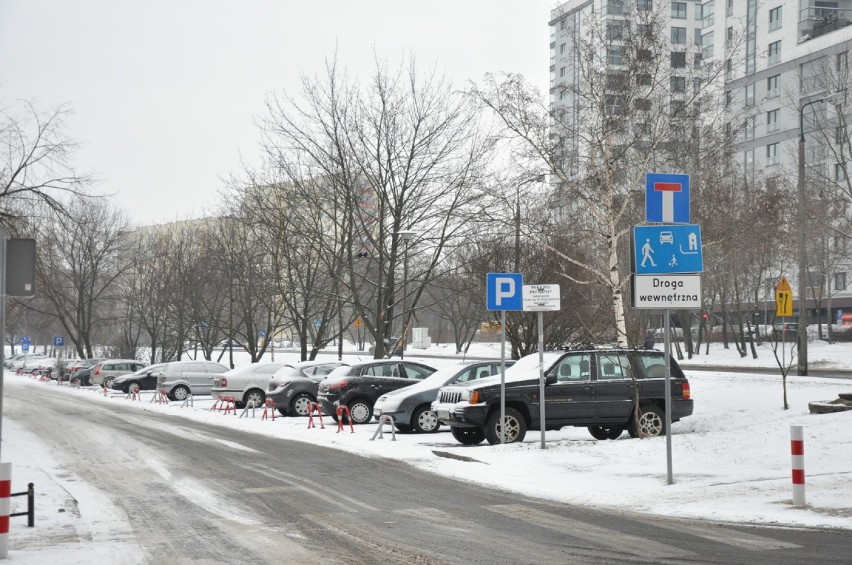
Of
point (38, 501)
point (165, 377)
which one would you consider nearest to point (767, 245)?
point (165, 377)

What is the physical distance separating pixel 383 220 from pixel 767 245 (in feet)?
64.4

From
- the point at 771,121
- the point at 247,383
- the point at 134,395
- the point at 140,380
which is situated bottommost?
the point at 134,395

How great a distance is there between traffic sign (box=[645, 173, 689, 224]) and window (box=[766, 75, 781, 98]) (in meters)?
65.3

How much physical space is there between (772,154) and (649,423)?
60.3 m

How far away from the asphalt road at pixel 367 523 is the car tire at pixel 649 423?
4.11 m

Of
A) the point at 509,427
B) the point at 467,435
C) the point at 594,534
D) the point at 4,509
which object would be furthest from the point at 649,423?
the point at 4,509

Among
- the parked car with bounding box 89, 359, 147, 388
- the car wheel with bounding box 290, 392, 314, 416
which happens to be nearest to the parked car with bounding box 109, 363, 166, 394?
the parked car with bounding box 89, 359, 147, 388

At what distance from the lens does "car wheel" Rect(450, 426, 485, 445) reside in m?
18.4

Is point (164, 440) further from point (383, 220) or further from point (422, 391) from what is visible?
point (383, 220)

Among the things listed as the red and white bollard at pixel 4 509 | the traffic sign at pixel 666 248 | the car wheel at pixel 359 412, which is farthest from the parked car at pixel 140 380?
the red and white bollard at pixel 4 509

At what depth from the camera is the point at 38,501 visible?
430 inches

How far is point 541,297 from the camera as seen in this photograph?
16922mm

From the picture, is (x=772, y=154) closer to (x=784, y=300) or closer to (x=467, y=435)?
(x=784, y=300)

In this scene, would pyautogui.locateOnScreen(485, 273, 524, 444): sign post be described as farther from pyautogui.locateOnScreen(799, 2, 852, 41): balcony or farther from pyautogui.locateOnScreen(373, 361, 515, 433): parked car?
pyautogui.locateOnScreen(799, 2, 852, 41): balcony
